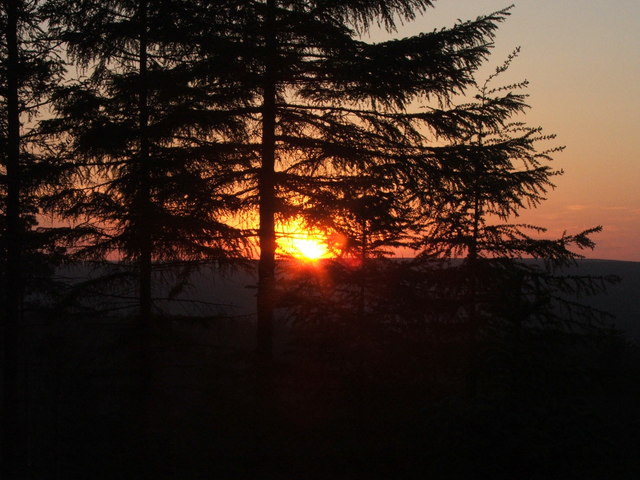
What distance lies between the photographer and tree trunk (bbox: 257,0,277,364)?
11.5m

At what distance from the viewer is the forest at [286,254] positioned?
28.8ft

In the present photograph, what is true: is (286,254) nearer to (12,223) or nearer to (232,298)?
(12,223)

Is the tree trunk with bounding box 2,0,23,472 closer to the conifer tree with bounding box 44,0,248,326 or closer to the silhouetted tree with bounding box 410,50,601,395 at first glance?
the conifer tree with bounding box 44,0,248,326

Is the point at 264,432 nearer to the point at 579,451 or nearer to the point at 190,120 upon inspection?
the point at 579,451

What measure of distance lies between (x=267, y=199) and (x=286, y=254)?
1.24m

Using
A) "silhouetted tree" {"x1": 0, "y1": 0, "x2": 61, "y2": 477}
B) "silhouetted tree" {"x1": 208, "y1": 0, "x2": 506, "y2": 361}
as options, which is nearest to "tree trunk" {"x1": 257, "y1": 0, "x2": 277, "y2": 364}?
"silhouetted tree" {"x1": 208, "y1": 0, "x2": 506, "y2": 361}

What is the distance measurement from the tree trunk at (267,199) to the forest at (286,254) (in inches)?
1.9

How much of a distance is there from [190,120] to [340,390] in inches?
251

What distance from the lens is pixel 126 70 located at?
1379 cm

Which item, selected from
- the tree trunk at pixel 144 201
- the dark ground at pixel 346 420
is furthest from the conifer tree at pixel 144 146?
the dark ground at pixel 346 420

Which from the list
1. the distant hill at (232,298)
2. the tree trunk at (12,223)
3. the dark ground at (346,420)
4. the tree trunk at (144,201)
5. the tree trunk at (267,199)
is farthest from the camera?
the distant hill at (232,298)

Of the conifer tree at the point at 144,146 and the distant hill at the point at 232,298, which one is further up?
the conifer tree at the point at 144,146

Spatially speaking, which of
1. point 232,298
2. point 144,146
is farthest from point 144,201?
point 232,298

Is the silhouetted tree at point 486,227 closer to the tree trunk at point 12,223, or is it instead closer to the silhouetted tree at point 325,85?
the silhouetted tree at point 325,85
